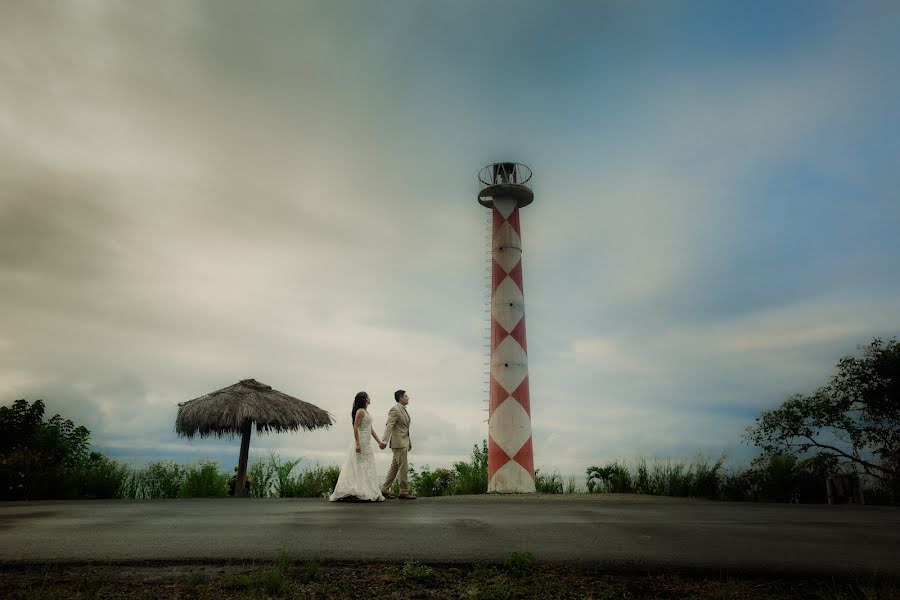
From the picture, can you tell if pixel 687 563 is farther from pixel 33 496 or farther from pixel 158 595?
pixel 33 496

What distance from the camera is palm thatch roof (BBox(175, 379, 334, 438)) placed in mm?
17328

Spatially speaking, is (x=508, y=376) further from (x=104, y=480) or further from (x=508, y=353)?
(x=104, y=480)

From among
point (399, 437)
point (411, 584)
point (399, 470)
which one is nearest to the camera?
point (411, 584)

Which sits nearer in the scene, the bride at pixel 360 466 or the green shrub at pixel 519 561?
the green shrub at pixel 519 561

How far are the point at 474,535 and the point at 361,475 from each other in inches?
232

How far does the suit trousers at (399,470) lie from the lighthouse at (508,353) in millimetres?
3843

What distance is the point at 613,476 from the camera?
17.0m

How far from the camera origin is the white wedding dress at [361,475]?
12875 mm

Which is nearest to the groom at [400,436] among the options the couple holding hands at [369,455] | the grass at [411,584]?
the couple holding hands at [369,455]

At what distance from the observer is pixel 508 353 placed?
1750 cm

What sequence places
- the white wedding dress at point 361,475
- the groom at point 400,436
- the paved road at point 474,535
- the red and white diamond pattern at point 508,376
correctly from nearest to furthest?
the paved road at point 474,535 → the white wedding dress at point 361,475 → the groom at point 400,436 → the red and white diamond pattern at point 508,376

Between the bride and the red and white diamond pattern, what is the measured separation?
4466 millimetres

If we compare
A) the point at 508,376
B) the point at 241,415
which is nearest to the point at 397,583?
the point at 508,376

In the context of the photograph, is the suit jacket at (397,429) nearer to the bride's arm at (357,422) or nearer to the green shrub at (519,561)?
the bride's arm at (357,422)
